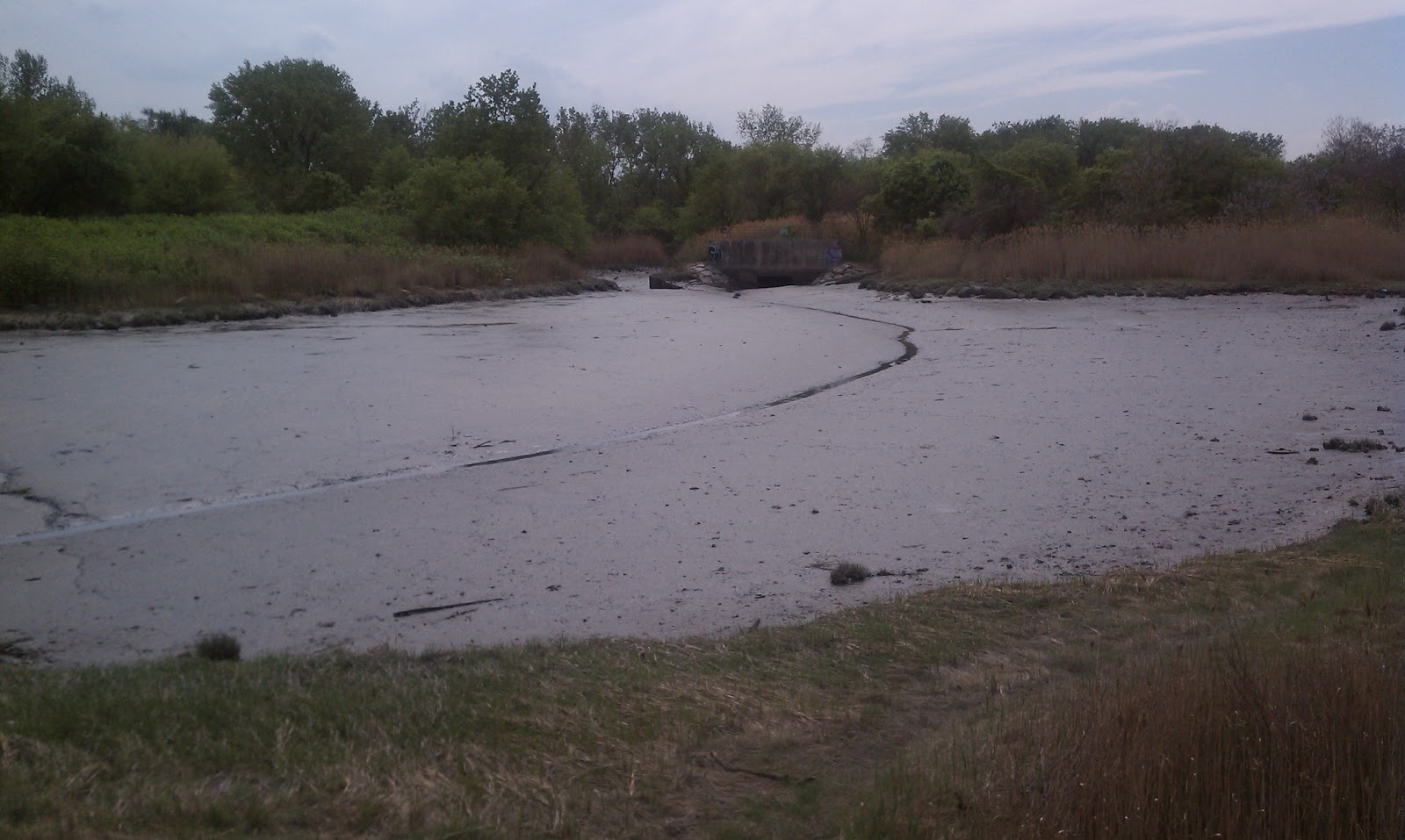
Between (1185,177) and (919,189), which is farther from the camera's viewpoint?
(919,189)

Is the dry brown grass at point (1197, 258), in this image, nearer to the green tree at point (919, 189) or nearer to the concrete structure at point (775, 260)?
the green tree at point (919, 189)

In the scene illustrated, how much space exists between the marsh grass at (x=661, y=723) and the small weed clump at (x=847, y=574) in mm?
851

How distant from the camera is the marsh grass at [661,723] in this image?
3.68 meters

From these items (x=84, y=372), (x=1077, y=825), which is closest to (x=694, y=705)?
(x=1077, y=825)

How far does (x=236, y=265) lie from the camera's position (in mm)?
29078

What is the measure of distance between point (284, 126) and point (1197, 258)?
1858 inches

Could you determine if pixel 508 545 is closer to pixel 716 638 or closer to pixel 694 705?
pixel 716 638

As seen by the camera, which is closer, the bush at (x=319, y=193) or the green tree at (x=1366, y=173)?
the green tree at (x=1366, y=173)

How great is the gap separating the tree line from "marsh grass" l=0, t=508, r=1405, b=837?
83.2 ft

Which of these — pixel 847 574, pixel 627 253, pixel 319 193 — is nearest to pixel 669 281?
pixel 627 253

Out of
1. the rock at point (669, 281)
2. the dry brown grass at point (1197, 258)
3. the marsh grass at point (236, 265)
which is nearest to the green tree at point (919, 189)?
the rock at point (669, 281)

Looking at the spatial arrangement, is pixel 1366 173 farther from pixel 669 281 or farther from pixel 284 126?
pixel 284 126

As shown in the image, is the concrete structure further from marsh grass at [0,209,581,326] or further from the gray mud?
the gray mud

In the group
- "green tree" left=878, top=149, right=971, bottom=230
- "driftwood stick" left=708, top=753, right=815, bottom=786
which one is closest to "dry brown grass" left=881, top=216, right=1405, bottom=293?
"green tree" left=878, top=149, right=971, bottom=230
